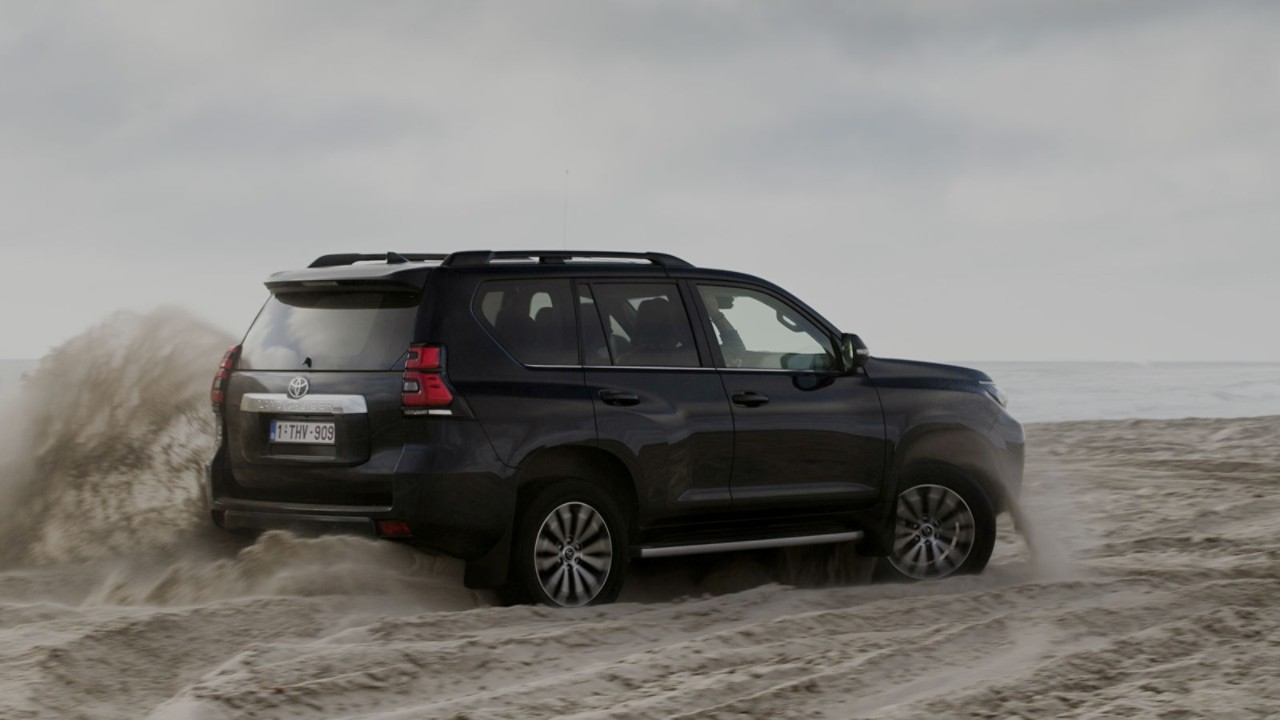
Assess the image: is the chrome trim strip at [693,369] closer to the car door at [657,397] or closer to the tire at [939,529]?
the car door at [657,397]

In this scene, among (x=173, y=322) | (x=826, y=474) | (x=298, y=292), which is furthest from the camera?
(x=173, y=322)

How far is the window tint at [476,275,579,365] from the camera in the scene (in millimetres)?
7355

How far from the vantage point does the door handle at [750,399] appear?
26.3 ft

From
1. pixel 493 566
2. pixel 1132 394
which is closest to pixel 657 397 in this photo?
pixel 493 566

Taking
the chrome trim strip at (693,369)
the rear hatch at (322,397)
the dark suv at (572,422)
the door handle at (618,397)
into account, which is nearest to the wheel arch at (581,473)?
the dark suv at (572,422)

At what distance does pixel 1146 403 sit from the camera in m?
33.2

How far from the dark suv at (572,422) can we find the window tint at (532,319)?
0.4 inches

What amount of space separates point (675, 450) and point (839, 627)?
1.30 meters

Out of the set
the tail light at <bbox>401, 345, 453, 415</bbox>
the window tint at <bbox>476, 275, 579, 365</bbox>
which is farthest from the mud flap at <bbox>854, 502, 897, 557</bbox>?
the tail light at <bbox>401, 345, 453, 415</bbox>

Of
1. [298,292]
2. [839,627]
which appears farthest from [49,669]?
[839,627]

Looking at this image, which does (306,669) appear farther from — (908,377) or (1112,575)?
(1112,575)

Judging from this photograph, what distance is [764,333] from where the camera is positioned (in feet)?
27.8

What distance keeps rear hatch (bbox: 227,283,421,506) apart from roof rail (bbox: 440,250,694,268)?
12.4 inches

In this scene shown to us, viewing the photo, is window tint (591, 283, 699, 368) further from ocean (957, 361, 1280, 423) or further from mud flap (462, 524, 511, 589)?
ocean (957, 361, 1280, 423)
